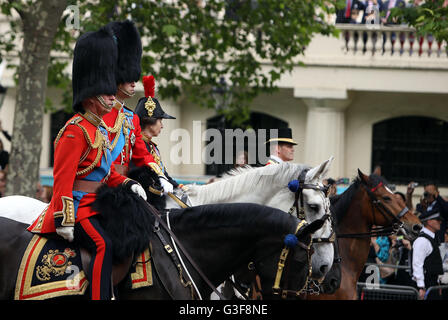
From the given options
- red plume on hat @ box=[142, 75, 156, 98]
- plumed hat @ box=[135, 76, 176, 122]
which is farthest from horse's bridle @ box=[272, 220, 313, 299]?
red plume on hat @ box=[142, 75, 156, 98]

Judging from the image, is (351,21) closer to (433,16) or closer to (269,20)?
(269,20)

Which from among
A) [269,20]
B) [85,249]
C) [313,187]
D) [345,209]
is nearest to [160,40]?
[269,20]

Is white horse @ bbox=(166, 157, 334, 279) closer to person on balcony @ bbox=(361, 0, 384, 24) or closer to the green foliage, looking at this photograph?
the green foliage

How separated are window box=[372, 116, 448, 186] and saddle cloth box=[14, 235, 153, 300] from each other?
13.6m

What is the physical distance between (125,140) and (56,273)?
1340mm

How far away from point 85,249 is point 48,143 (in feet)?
47.5

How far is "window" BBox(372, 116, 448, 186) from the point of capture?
58.5 feet

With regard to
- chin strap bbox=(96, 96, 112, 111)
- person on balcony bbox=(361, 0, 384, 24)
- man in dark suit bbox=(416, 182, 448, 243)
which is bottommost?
man in dark suit bbox=(416, 182, 448, 243)

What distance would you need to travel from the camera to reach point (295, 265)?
4.90 m

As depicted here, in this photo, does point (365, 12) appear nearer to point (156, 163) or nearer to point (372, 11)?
point (372, 11)

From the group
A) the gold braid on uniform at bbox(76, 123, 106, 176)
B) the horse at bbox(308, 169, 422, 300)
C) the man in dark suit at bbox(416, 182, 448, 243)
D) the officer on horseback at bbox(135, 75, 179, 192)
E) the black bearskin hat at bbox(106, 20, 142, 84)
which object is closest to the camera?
the gold braid on uniform at bbox(76, 123, 106, 176)

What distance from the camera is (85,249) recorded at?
5.04 meters

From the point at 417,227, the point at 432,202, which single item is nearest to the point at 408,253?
the point at 432,202
